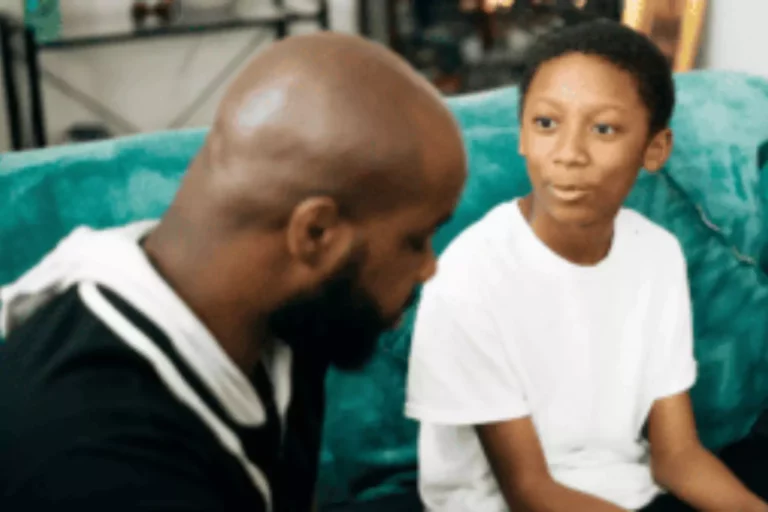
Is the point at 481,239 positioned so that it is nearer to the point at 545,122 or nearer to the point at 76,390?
the point at 545,122

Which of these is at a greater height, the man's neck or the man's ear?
the man's ear

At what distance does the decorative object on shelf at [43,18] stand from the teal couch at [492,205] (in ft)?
6.92

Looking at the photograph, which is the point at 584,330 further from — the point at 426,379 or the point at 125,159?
the point at 125,159

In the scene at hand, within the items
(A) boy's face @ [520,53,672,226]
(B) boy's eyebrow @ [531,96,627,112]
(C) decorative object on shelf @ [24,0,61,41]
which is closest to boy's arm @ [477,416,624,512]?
(A) boy's face @ [520,53,672,226]

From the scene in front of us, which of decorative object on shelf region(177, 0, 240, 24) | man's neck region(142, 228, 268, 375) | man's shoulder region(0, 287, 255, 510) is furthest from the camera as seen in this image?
decorative object on shelf region(177, 0, 240, 24)

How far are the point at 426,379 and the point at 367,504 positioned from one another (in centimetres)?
28

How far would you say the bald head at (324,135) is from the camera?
65cm

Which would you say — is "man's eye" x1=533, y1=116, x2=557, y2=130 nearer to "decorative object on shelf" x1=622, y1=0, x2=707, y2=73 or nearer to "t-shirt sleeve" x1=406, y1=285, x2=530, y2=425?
"t-shirt sleeve" x1=406, y1=285, x2=530, y2=425

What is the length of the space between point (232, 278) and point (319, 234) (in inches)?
3.0

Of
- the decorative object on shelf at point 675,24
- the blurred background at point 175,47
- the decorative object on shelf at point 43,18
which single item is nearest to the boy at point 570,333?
the decorative object on shelf at point 675,24

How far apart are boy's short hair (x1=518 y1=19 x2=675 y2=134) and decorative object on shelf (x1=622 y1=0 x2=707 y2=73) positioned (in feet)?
4.30

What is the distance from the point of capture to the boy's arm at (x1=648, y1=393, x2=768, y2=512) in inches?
41.9

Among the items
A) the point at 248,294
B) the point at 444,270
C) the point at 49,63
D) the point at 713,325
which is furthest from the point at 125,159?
the point at 49,63

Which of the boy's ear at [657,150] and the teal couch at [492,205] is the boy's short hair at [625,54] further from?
the teal couch at [492,205]
